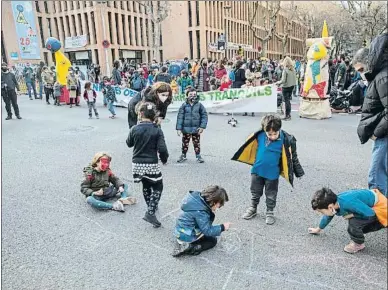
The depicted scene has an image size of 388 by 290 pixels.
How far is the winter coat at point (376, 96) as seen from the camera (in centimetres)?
256

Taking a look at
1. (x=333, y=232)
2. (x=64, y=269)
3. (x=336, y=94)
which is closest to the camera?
(x=64, y=269)

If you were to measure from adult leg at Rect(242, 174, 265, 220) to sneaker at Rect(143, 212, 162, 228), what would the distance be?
3.34 feet

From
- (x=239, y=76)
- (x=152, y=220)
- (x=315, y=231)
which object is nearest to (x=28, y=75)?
(x=239, y=76)

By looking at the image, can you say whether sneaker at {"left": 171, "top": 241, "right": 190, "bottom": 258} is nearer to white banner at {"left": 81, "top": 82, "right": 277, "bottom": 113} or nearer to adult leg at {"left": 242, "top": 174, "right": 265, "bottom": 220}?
adult leg at {"left": 242, "top": 174, "right": 265, "bottom": 220}

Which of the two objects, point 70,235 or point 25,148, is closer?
point 70,235

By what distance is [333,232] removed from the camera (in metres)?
3.60

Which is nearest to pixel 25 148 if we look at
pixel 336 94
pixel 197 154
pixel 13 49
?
pixel 197 154

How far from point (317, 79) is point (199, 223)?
7.56 metres

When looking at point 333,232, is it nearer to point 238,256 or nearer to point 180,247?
point 238,256

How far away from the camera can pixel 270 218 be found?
3.87 metres

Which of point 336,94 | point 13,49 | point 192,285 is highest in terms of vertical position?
point 13,49

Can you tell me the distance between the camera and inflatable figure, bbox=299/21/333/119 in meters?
9.18

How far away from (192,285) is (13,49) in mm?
39038

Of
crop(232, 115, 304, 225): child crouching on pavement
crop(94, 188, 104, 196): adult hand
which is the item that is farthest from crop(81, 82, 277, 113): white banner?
crop(94, 188, 104, 196): adult hand
